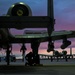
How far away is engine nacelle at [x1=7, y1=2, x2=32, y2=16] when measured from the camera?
2608 cm

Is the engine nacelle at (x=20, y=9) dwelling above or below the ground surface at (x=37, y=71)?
above

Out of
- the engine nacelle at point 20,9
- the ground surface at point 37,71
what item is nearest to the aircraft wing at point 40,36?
the ground surface at point 37,71

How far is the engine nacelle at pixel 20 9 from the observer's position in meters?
26.1

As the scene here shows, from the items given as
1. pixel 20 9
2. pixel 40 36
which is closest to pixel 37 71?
pixel 20 9

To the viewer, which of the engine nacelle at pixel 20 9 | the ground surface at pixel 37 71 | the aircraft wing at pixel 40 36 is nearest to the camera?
the ground surface at pixel 37 71

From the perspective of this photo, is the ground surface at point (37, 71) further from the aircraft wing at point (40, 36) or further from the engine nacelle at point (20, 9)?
the aircraft wing at point (40, 36)

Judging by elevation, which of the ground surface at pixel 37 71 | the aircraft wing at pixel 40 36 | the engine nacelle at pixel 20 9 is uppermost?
the engine nacelle at pixel 20 9

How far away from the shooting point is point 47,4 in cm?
2089

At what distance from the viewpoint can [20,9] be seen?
2625 centimetres

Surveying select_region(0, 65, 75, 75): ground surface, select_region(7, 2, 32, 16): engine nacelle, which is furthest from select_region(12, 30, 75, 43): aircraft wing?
select_region(7, 2, 32, 16): engine nacelle

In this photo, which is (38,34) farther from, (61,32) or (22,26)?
(22,26)

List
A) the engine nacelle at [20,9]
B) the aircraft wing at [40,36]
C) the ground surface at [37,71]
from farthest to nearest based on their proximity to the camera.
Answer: the aircraft wing at [40,36] < the engine nacelle at [20,9] < the ground surface at [37,71]

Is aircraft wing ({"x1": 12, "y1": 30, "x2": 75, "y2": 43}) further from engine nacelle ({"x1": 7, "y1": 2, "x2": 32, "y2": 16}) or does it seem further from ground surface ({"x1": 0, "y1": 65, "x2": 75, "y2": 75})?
engine nacelle ({"x1": 7, "y1": 2, "x2": 32, "y2": 16})

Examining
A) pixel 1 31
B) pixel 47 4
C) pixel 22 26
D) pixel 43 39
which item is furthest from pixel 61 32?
pixel 47 4
